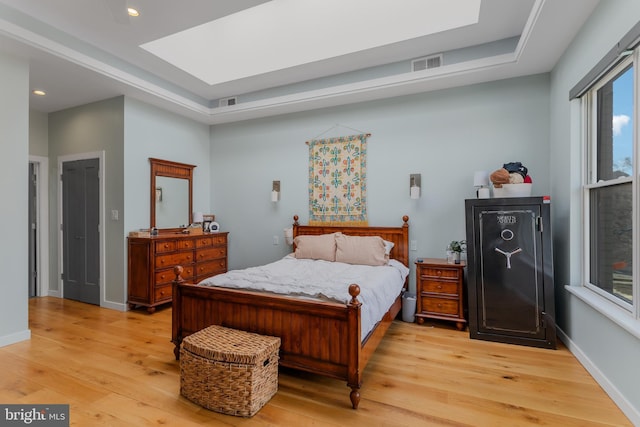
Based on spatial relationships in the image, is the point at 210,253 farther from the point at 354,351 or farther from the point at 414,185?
the point at 354,351

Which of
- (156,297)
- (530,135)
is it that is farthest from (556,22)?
(156,297)

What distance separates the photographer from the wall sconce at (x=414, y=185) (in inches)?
158

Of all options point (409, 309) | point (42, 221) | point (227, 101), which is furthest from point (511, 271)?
point (42, 221)

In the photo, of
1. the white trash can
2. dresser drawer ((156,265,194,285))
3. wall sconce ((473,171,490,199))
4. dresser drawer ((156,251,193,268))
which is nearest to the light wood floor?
the white trash can

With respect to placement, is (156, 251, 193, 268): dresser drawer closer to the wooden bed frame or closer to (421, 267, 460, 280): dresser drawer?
the wooden bed frame

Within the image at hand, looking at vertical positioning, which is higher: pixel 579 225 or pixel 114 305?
pixel 579 225

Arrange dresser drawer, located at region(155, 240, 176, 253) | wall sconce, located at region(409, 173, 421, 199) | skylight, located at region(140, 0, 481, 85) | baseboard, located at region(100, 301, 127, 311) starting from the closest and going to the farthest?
skylight, located at region(140, 0, 481, 85), wall sconce, located at region(409, 173, 421, 199), dresser drawer, located at region(155, 240, 176, 253), baseboard, located at region(100, 301, 127, 311)

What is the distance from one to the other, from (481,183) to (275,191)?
113 inches

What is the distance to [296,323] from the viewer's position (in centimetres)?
233

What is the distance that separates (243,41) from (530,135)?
3589 mm

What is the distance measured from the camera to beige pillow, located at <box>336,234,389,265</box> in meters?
3.78

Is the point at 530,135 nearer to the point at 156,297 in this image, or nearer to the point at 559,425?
the point at 559,425

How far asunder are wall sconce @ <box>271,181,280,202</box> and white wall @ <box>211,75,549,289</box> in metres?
0.10

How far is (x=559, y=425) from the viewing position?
6.29ft
